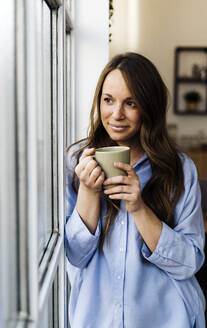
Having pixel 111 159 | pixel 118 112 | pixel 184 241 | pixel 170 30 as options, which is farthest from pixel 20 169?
pixel 170 30

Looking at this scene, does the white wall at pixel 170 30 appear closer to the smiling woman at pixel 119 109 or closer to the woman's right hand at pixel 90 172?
the smiling woman at pixel 119 109

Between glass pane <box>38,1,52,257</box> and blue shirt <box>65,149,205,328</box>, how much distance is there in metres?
0.10

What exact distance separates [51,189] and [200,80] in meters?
5.12

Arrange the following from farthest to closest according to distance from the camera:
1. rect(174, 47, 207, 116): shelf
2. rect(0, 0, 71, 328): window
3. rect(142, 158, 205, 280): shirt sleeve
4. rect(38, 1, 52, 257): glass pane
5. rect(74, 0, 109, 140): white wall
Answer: rect(174, 47, 207, 116): shelf → rect(74, 0, 109, 140): white wall → rect(142, 158, 205, 280): shirt sleeve → rect(38, 1, 52, 257): glass pane → rect(0, 0, 71, 328): window

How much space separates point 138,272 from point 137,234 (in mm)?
89

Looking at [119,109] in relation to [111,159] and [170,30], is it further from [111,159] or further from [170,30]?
[170,30]

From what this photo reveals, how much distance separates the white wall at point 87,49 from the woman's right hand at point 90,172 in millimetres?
618

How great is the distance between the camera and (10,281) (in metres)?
0.61

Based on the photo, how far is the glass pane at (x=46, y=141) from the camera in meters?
0.88

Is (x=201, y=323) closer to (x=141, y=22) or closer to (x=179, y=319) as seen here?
(x=179, y=319)

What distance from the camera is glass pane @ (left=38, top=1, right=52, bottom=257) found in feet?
2.89

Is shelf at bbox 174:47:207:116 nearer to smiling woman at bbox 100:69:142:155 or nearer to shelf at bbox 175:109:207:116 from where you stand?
shelf at bbox 175:109:207:116

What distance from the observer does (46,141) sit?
3.07ft

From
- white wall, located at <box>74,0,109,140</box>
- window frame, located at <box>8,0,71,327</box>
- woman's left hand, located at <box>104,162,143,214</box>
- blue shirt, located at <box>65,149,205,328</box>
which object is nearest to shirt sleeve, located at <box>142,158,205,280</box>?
blue shirt, located at <box>65,149,205,328</box>
